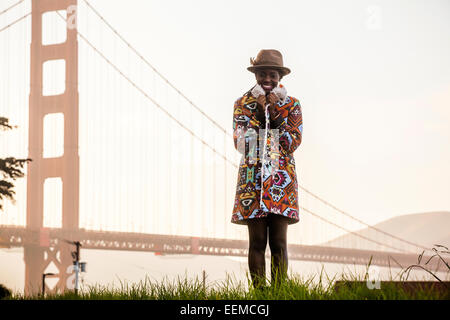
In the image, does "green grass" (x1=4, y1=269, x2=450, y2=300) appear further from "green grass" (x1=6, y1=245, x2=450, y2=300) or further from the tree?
the tree

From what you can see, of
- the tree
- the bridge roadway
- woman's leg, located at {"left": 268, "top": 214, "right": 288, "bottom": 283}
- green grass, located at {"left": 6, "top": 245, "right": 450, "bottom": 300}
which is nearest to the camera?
green grass, located at {"left": 6, "top": 245, "right": 450, "bottom": 300}

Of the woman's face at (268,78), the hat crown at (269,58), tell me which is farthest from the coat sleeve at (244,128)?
the hat crown at (269,58)

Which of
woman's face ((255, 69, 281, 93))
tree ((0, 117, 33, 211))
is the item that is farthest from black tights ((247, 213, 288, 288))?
tree ((0, 117, 33, 211))

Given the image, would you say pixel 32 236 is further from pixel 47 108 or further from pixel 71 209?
pixel 47 108

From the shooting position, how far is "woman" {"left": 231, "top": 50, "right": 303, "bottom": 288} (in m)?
4.71

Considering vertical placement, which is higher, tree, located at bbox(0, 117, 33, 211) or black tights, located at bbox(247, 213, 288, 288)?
tree, located at bbox(0, 117, 33, 211)

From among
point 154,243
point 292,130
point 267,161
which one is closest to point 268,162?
point 267,161

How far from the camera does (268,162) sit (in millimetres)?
4777

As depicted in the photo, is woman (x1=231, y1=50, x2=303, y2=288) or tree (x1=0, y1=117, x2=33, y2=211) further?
tree (x1=0, y1=117, x2=33, y2=211)

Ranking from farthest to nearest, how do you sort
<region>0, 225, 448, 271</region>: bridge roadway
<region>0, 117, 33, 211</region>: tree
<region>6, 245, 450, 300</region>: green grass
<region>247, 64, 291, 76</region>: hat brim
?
<region>0, 225, 448, 271</region>: bridge roadway → <region>0, 117, 33, 211</region>: tree → <region>247, 64, 291, 76</region>: hat brim → <region>6, 245, 450, 300</region>: green grass

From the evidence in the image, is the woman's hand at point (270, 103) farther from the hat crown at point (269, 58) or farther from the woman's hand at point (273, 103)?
the hat crown at point (269, 58)

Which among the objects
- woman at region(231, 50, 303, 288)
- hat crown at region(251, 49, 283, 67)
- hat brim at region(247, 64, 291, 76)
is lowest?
woman at region(231, 50, 303, 288)
